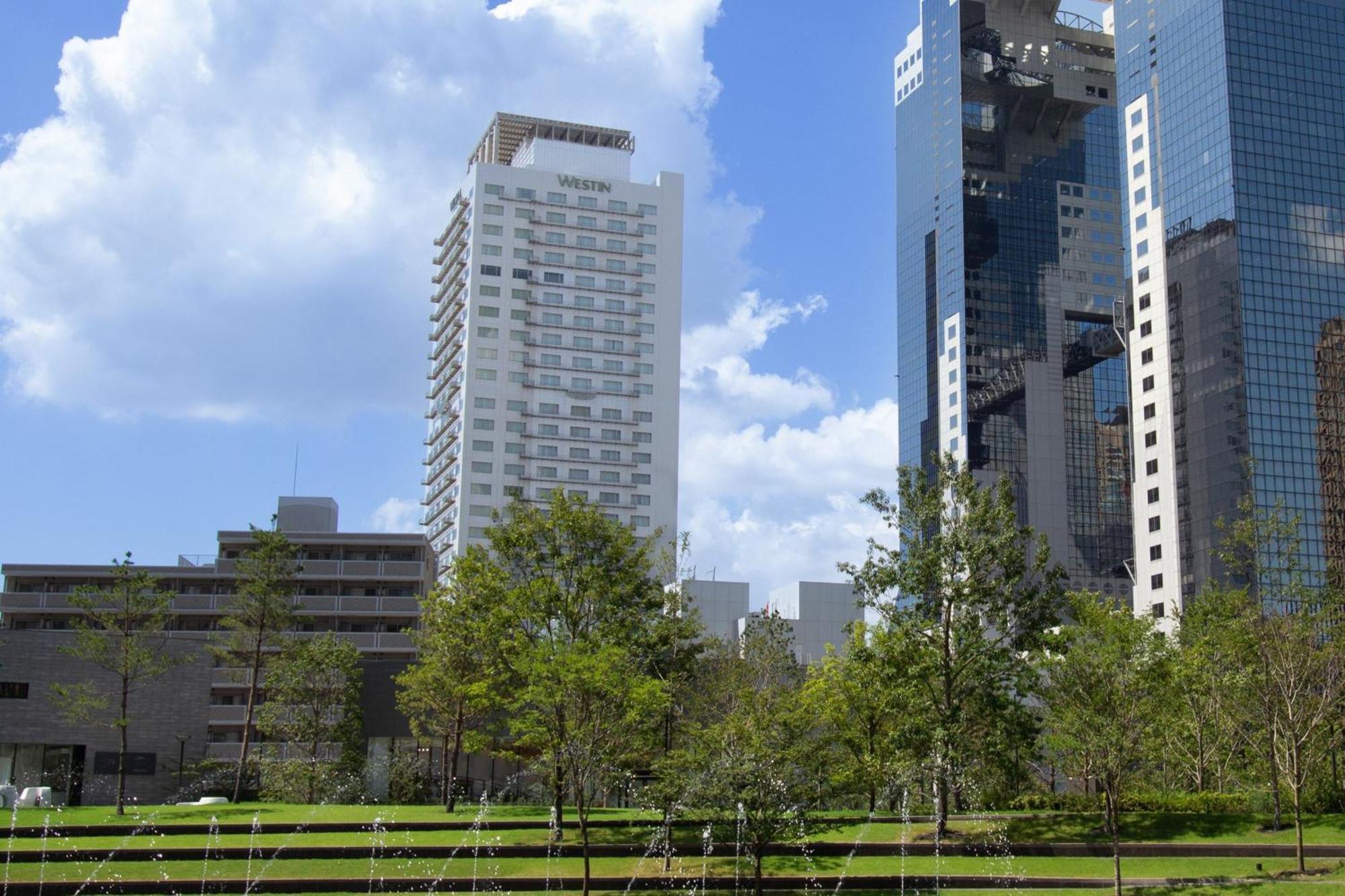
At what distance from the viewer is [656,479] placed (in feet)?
481

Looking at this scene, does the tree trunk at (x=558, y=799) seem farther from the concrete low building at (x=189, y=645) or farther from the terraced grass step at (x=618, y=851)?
the concrete low building at (x=189, y=645)

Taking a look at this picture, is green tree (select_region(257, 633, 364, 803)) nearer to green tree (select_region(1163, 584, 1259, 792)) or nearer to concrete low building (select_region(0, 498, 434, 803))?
concrete low building (select_region(0, 498, 434, 803))

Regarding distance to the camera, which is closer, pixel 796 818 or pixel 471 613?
pixel 796 818

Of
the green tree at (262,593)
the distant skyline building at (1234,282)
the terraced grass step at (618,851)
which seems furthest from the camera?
the distant skyline building at (1234,282)

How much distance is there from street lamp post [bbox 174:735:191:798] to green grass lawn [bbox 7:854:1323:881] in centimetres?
3082

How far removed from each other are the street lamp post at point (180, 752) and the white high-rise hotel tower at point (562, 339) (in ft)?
246

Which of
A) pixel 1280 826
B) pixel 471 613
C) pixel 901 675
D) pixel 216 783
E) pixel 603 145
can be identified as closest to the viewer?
pixel 1280 826

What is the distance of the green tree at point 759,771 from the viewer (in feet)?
112

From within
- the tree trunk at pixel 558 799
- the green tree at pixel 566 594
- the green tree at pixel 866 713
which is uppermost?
the green tree at pixel 566 594

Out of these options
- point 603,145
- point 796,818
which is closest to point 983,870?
point 796,818

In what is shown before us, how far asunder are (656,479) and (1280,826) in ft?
356

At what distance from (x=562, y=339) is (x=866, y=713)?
10366cm

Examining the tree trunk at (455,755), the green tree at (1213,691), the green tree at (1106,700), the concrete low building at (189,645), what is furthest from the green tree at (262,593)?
the green tree at (1213,691)

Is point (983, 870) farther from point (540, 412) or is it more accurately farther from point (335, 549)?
point (540, 412)
